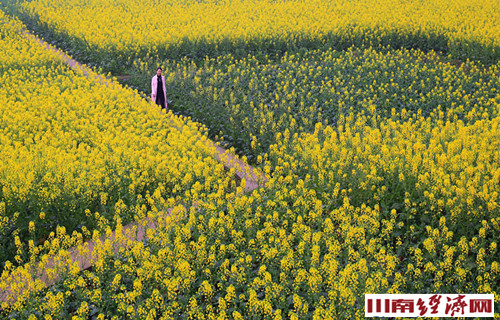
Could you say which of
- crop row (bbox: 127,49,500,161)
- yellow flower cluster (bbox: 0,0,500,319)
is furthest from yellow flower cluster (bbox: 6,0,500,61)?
yellow flower cluster (bbox: 0,0,500,319)

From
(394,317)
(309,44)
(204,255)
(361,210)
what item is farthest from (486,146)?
(309,44)

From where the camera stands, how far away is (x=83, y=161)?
856cm

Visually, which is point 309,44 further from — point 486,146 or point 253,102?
point 486,146

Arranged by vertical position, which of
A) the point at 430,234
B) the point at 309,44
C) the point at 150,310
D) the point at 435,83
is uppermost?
the point at 309,44

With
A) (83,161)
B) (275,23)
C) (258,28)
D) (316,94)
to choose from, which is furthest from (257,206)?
(275,23)

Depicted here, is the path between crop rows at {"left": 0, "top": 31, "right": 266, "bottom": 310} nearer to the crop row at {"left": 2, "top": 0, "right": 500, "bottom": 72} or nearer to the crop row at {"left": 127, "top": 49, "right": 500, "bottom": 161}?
the crop row at {"left": 127, "top": 49, "right": 500, "bottom": 161}

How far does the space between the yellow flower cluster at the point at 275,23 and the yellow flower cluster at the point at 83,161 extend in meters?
7.10

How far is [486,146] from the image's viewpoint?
8258 millimetres

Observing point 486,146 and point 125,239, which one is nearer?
point 125,239

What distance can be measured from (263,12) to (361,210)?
65.8 ft

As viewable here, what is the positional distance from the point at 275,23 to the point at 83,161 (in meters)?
15.5

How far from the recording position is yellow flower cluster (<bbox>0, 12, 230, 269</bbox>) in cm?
728

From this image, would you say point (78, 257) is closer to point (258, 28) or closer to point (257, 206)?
point (257, 206)

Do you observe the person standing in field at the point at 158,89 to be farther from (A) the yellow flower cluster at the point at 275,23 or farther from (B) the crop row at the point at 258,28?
(A) the yellow flower cluster at the point at 275,23
